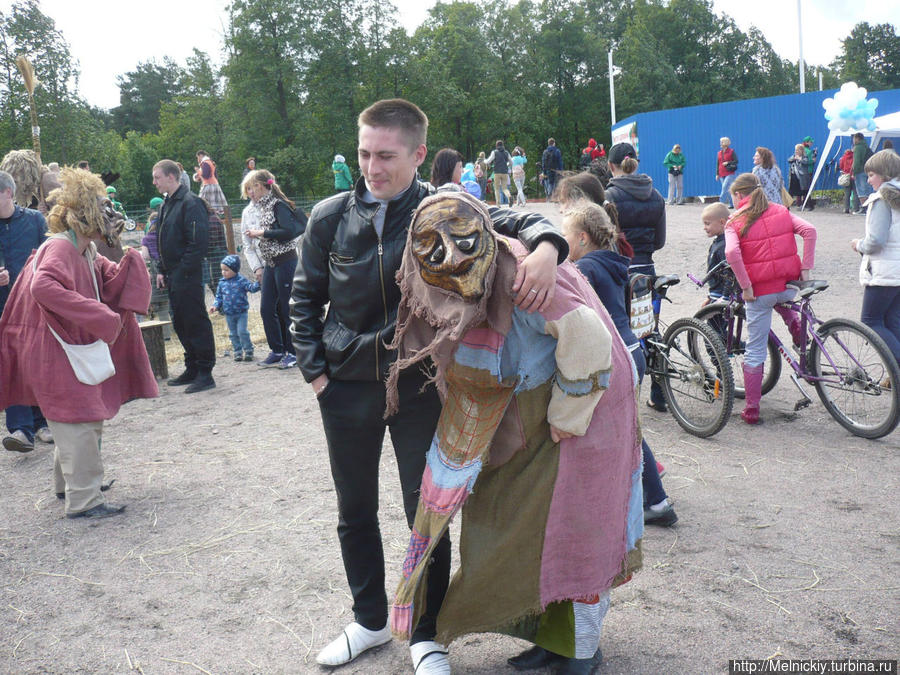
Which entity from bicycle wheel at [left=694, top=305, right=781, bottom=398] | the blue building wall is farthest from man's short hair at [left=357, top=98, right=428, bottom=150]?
the blue building wall

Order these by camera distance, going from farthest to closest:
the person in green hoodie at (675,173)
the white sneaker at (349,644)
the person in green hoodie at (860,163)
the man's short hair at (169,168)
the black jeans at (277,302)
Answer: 1. the person in green hoodie at (675,173)
2. the person in green hoodie at (860,163)
3. the black jeans at (277,302)
4. the man's short hair at (169,168)
5. the white sneaker at (349,644)

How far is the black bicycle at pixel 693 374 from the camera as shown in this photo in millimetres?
5176

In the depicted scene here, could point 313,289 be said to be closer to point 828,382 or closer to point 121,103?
point 828,382

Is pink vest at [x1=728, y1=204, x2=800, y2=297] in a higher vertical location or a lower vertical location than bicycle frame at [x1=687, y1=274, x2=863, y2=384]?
higher

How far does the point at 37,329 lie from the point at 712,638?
4084 mm

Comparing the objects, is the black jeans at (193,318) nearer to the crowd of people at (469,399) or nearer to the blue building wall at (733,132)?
the crowd of people at (469,399)

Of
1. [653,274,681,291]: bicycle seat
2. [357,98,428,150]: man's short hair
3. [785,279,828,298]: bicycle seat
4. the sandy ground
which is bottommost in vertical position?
the sandy ground

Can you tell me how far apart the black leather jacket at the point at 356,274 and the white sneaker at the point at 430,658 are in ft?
3.42

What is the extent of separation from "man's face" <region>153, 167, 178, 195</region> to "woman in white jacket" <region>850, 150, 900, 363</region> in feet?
20.0

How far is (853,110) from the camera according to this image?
18.0 m

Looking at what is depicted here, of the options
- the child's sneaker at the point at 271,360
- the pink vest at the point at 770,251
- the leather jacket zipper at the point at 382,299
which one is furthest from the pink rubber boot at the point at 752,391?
the child's sneaker at the point at 271,360

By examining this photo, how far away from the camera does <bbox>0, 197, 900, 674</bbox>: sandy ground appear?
3.08 metres

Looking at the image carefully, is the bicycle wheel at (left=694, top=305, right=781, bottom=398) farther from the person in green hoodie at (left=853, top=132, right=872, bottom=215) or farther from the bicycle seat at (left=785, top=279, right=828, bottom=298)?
the person in green hoodie at (left=853, top=132, right=872, bottom=215)

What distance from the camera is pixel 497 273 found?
2230 mm
